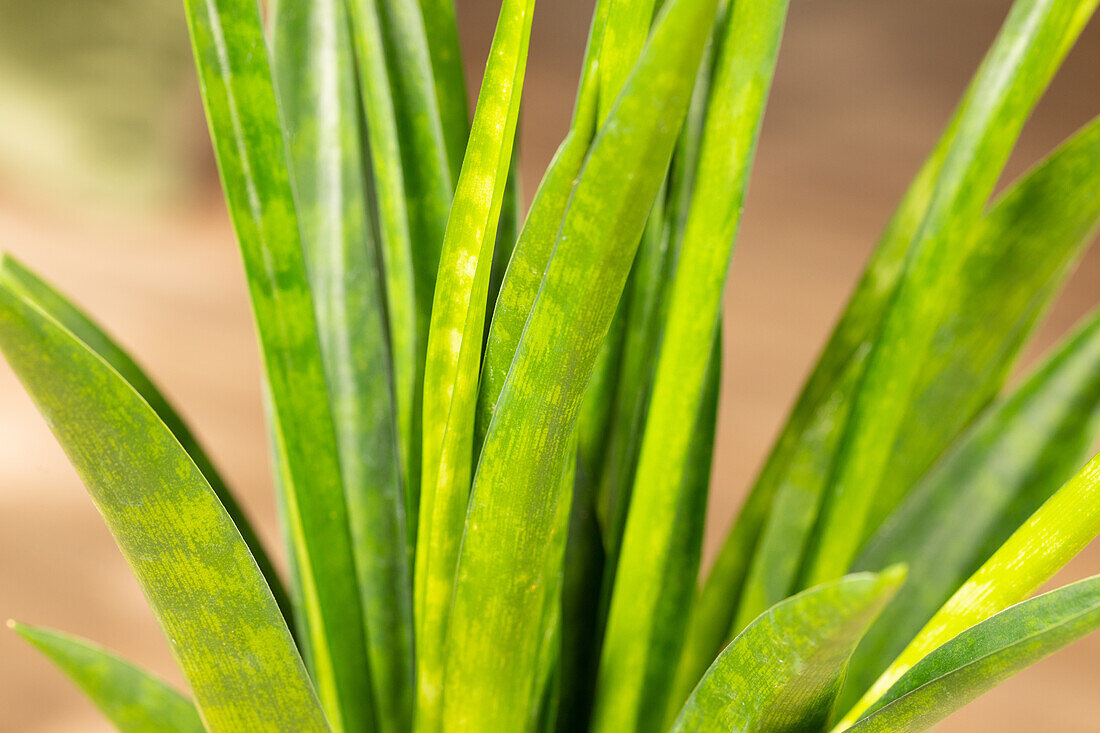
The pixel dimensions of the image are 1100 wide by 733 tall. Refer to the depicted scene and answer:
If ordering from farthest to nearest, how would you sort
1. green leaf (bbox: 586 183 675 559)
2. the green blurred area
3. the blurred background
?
the green blurred area, the blurred background, green leaf (bbox: 586 183 675 559)

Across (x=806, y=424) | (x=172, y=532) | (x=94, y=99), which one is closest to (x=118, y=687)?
(x=172, y=532)

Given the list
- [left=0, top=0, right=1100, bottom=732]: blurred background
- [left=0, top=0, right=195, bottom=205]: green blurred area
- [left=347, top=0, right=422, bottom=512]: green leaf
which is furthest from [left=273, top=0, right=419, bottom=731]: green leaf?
[left=0, top=0, right=195, bottom=205]: green blurred area

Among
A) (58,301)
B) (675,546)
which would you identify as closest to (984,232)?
(675,546)

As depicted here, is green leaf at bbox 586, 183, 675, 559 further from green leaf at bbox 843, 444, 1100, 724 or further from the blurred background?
the blurred background

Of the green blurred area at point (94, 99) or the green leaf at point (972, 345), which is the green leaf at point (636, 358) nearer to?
the green leaf at point (972, 345)

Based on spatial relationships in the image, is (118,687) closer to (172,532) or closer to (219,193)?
(172,532)

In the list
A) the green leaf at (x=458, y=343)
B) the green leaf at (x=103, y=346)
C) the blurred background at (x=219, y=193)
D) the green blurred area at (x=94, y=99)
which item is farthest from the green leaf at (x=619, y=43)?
the green blurred area at (x=94, y=99)
